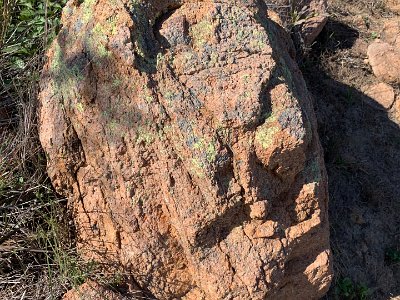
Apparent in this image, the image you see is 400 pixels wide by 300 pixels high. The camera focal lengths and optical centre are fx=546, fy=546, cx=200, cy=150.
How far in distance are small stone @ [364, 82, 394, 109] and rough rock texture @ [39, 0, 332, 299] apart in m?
1.90

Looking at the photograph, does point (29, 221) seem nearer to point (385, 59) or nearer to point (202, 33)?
point (202, 33)

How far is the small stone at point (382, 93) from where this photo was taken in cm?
425

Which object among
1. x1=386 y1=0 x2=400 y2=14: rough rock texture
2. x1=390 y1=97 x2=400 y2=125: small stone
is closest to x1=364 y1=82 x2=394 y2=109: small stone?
x1=390 y1=97 x2=400 y2=125: small stone

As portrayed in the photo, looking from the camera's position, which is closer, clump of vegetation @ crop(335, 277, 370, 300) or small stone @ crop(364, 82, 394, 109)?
clump of vegetation @ crop(335, 277, 370, 300)

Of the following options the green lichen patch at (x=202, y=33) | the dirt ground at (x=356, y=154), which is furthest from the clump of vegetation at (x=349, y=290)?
the green lichen patch at (x=202, y=33)

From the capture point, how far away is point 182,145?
7.56ft

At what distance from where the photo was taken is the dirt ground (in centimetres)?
341

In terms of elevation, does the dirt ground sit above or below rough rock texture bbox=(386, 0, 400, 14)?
below

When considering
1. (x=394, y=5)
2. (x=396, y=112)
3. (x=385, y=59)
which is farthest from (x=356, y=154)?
(x=394, y=5)

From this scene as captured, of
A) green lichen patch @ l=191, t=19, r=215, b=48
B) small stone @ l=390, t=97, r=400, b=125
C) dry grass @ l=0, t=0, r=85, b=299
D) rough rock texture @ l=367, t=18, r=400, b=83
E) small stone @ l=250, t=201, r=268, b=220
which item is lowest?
dry grass @ l=0, t=0, r=85, b=299

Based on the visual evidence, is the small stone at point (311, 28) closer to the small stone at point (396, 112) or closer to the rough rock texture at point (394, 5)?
the small stone at point (396, 112)

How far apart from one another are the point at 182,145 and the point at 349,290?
157cm

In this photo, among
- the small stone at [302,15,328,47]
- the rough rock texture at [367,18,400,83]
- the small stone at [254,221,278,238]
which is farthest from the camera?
the rough rock texture at [367,18,400,83]

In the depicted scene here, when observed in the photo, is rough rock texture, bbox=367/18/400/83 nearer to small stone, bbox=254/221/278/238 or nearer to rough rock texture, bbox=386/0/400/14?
rough rock texture, bbox=386/0/400/14
